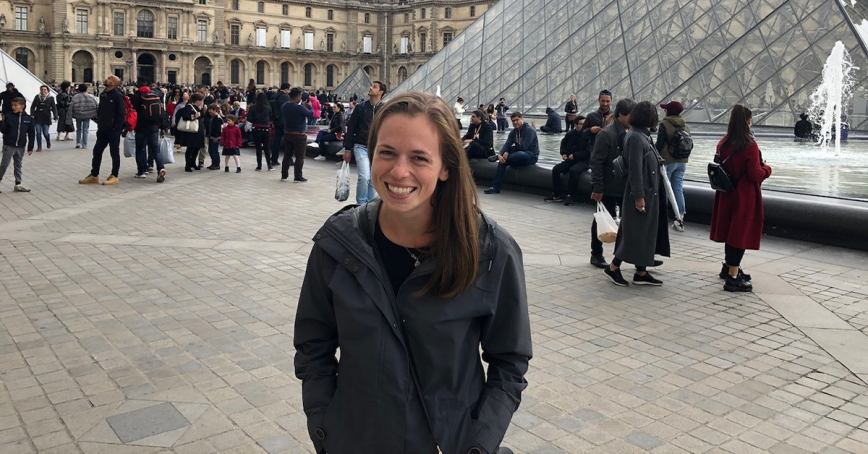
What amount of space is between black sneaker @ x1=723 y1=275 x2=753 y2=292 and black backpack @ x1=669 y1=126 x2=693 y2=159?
2432 mm

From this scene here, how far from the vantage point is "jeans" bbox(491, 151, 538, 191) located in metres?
10.5

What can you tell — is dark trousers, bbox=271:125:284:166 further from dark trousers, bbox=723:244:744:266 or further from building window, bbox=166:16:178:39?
building window, bbox=166:16:178:39

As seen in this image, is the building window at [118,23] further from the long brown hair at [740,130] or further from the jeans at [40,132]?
the long brown hair at [740,130]

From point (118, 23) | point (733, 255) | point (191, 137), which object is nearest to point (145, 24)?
point (118, 23)

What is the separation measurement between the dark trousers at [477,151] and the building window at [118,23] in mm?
61614

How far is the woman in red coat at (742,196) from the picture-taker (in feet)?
18.1

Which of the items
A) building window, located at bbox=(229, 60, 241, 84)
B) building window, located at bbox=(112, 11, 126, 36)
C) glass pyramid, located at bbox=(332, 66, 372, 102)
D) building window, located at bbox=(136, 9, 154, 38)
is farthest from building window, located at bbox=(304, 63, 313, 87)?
glass pyramid, located at bbox=(332, 66, 372, 102)

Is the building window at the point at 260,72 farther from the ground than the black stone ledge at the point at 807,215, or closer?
farther from the ground

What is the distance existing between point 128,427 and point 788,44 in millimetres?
17683

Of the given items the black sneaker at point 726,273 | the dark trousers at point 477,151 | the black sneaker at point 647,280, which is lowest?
the black sneaker at point 647,280

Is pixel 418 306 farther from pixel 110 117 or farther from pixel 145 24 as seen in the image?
pixel 145 24

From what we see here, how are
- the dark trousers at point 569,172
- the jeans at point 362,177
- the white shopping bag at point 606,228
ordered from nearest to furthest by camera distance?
1. the white shopping bag at point 606,228
2. the jeans at point 362,177
3. the dark trousers at point 569,172

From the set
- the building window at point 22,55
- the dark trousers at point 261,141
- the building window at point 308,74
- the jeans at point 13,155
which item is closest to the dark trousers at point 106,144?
the jeans at point 13,155

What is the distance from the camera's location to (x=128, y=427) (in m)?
3.06
